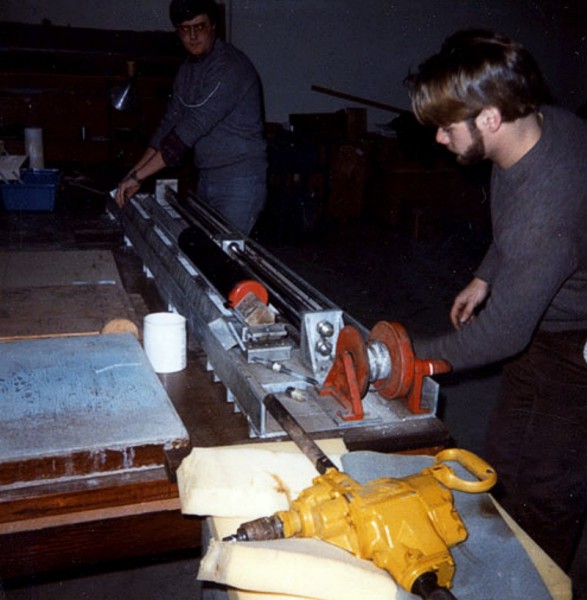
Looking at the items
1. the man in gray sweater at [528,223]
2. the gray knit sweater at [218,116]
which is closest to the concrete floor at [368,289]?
the man in gray sweater at [528,223]

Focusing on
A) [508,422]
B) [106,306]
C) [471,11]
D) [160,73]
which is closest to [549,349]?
[508,422]

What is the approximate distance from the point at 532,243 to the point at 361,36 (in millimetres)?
6545

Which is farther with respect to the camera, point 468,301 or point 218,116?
point 218,116

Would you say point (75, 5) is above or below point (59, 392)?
above

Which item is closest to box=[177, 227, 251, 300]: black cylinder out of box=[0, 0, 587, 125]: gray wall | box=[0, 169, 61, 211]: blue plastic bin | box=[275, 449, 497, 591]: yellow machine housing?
box=[275, 449, 497, 591]: yellow machine housing

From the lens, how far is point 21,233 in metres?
2.56

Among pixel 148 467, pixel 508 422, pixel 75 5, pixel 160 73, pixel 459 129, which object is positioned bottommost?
pixel 508 422

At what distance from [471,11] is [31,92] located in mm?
5210

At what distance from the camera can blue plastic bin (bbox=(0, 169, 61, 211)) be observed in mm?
2863

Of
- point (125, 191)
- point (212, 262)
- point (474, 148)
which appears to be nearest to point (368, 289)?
point (125, 191)

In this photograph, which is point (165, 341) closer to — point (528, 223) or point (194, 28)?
point (528, 223)

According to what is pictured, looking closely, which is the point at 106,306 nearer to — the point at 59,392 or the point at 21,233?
the point at 59,392

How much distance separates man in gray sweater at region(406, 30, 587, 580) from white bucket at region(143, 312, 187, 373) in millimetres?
530

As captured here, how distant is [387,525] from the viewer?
2.70ft
